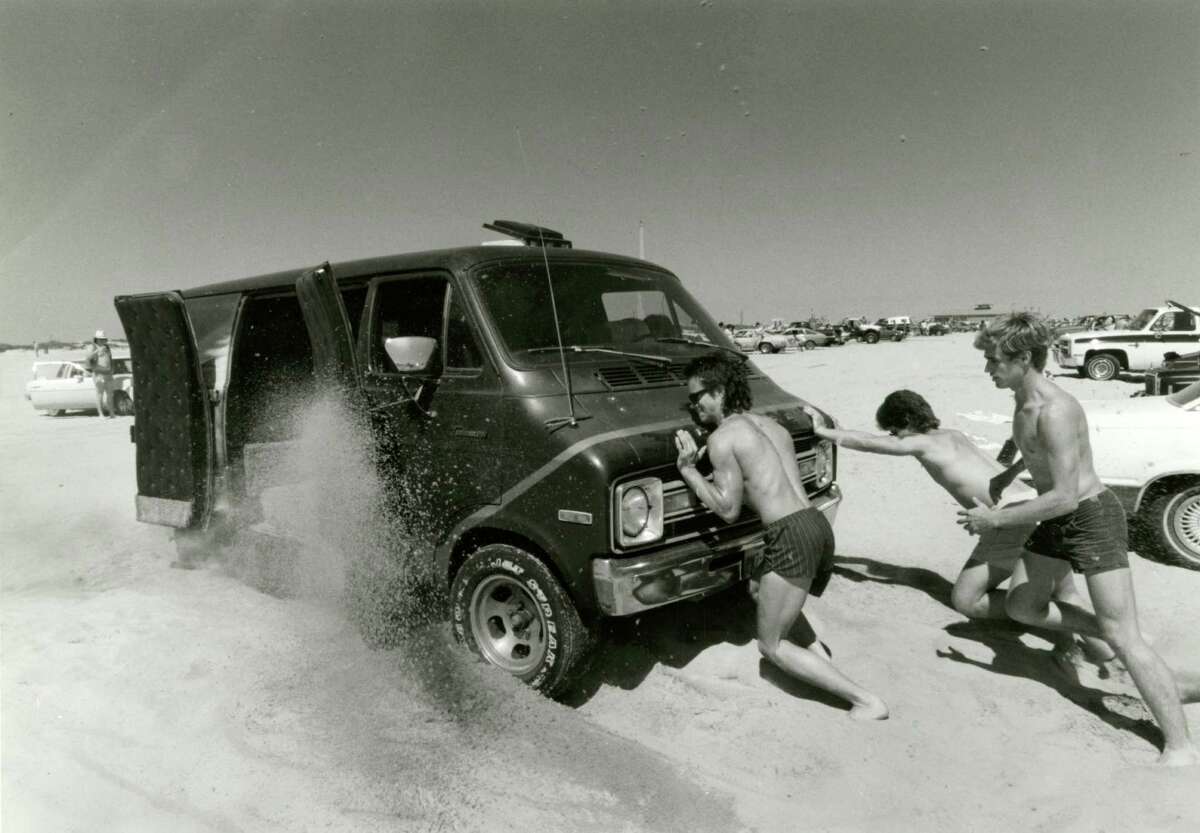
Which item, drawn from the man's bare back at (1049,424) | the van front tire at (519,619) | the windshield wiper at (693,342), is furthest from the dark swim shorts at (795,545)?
the windshield wiper at (693,342)

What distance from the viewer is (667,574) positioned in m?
3.57

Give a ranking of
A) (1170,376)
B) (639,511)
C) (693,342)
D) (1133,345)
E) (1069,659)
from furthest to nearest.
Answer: (1133,345) → (1170,376) → (693,342) → (1069,659) → (639,511)

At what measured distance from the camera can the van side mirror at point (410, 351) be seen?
12.7 feet

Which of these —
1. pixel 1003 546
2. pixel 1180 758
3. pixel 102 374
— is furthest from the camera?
pixel 102 374

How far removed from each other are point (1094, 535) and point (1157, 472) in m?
2.88

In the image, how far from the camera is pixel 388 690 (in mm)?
3918

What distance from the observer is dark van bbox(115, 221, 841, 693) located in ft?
11.9

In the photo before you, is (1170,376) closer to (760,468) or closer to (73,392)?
(760,468)

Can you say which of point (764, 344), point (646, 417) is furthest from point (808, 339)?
point (646, 417)

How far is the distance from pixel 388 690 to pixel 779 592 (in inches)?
78.1

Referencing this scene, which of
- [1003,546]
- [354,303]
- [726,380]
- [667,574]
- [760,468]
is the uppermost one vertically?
[354,303]

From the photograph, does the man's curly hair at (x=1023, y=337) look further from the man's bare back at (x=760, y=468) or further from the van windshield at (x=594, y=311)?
the van windshield at (x=594, y=311)

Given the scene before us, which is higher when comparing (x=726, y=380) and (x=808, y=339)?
(x=726, y=380)

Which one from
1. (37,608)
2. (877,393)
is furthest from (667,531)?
(877,393)
